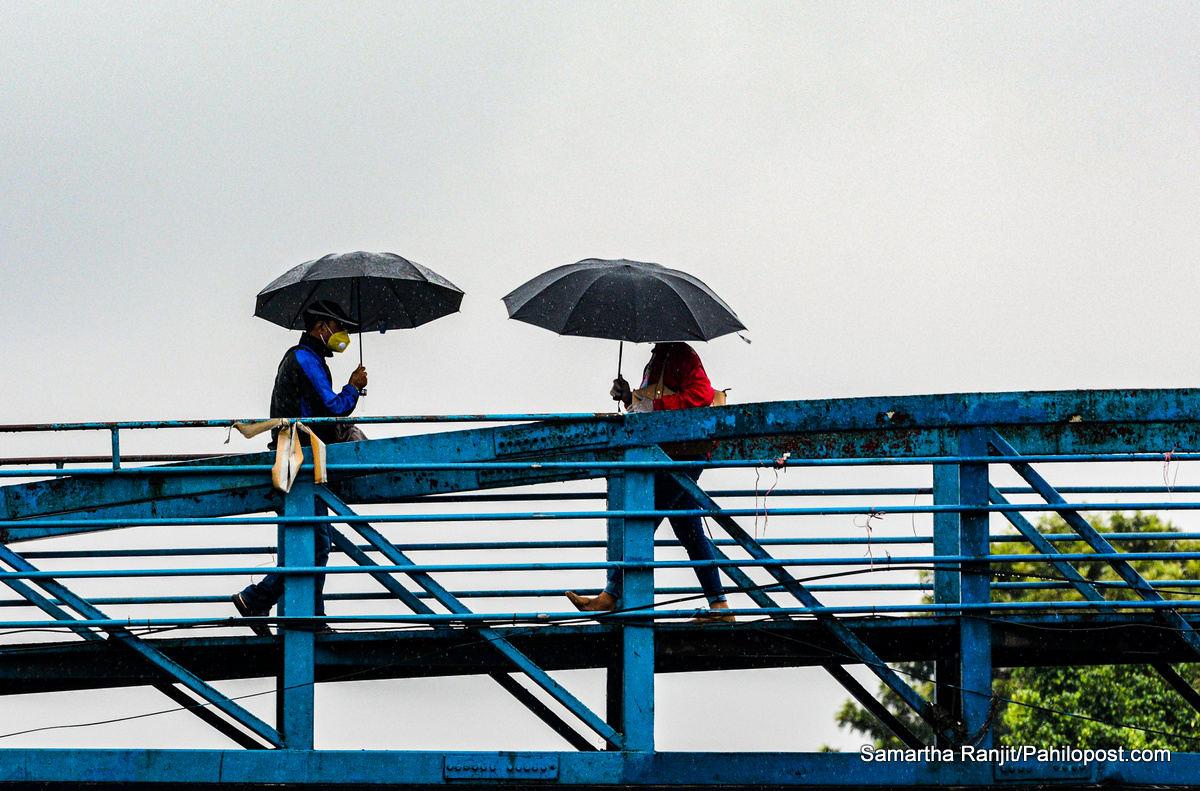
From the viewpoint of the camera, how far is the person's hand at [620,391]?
852 centimetres

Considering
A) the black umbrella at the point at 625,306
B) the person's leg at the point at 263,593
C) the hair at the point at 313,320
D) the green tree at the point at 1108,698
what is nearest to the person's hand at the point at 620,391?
the black umbrella at the point at 625,306

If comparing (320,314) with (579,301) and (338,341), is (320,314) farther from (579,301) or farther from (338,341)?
(579,301)

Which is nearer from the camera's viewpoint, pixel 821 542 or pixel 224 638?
pixel 821 542

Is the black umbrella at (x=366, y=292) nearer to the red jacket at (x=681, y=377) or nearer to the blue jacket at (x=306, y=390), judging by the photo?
the blue jacket at (x=306, y=390)

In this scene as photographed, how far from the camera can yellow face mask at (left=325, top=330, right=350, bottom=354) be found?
8.02 m

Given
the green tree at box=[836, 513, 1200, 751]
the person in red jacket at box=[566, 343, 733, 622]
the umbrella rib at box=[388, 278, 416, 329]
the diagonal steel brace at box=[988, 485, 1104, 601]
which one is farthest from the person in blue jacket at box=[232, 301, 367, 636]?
the green tree at box=[836, 513, 1200, 751]

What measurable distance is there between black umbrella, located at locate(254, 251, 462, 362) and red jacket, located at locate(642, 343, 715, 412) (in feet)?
5.60

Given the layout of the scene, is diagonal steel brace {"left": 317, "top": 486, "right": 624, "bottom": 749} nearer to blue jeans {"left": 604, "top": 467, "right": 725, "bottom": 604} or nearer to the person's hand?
blue jeans {"left": 604, "top": 467, "right": 725, "bottom": 604}

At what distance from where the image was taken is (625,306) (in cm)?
794

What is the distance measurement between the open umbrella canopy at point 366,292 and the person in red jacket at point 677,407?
5.59 feet

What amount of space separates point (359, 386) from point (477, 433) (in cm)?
92

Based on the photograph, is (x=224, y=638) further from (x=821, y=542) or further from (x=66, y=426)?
(x=821, y=542)

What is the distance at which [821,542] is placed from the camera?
720cm

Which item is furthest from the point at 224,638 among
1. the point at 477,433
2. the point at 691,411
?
the point at 691,411
